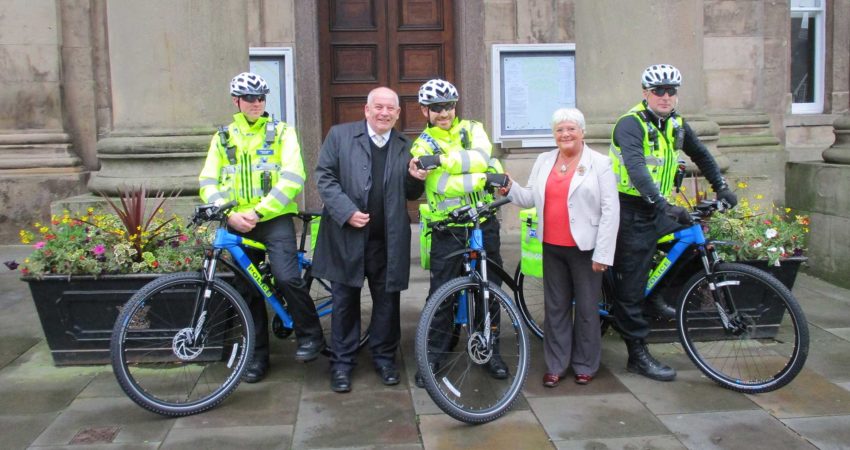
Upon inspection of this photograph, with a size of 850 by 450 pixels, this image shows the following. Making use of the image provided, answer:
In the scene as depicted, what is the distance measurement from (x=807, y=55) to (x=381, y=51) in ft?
18.3

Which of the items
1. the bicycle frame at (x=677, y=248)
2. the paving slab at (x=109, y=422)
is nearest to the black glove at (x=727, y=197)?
the bicycle frame at (x=677, y=248)

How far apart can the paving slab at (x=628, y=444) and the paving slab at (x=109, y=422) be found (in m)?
2.04

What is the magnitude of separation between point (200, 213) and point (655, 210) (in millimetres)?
2677

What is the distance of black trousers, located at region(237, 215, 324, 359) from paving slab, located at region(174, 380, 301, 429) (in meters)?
0.29

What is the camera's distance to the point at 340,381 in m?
5.27

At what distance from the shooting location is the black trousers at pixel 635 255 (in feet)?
18.0

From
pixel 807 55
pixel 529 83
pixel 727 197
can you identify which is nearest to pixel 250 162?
pixel 727 197

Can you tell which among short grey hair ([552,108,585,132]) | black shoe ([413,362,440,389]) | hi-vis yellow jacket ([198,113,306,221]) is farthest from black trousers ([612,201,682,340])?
hi-vis yellow jacket ([198,113,306,221])

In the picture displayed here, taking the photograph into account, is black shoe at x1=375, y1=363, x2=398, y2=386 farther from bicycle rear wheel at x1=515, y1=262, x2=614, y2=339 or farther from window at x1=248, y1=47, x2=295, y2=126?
window at x1=248, y1=47, x2=295, y2=126

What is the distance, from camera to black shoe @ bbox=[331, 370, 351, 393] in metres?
5.23

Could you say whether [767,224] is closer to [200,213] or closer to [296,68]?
[200,213]

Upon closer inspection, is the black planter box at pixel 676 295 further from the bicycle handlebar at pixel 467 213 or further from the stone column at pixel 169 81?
the stone column at pixel 169 81

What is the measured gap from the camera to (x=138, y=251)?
5.73 meters

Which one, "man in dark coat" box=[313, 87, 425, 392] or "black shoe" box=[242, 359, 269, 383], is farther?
Answer: "black shoe" box=[242, 359, 269, 383]
